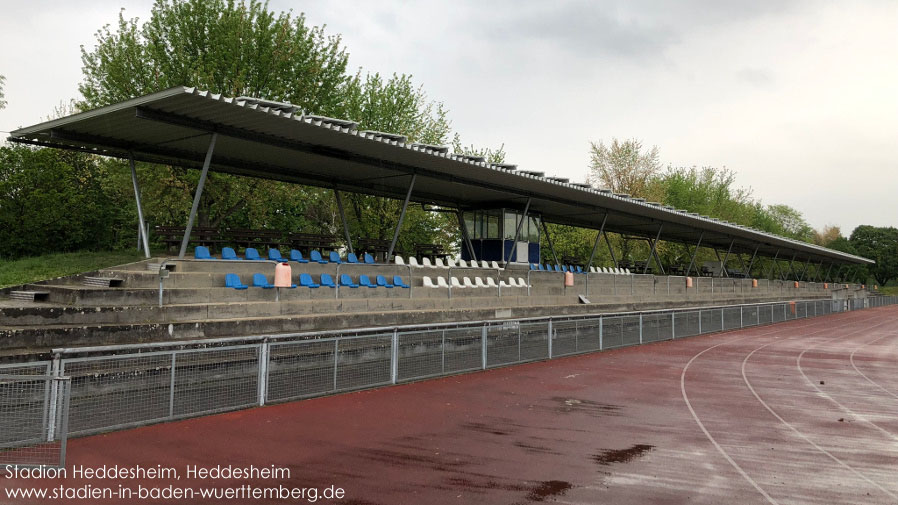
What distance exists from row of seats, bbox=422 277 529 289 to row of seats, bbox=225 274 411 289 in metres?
1.12

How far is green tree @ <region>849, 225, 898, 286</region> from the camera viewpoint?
113m

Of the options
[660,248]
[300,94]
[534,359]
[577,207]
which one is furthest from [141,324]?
[660,248]

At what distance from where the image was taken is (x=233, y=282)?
13.3m

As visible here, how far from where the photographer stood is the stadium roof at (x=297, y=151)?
12852 millimetres

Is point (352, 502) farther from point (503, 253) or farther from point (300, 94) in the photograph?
point (300, 94)

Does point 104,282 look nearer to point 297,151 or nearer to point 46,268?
point 297,151

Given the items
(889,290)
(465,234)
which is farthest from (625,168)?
(889,290)

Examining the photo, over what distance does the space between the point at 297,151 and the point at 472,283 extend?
8004mm

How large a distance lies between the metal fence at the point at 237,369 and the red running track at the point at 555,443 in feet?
1.10

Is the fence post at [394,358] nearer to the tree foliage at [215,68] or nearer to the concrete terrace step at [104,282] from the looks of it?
the concrete terrace step at [104,282]

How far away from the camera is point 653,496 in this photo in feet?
17.9

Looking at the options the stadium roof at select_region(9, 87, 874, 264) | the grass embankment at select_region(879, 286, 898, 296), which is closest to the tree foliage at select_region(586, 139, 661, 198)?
the stadium roof at select_region(9, 87, 874, 264)

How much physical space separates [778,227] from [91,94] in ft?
302

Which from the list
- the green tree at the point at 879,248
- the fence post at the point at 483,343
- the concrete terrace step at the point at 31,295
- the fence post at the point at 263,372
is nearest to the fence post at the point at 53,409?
the fence post at the point at 263,372
